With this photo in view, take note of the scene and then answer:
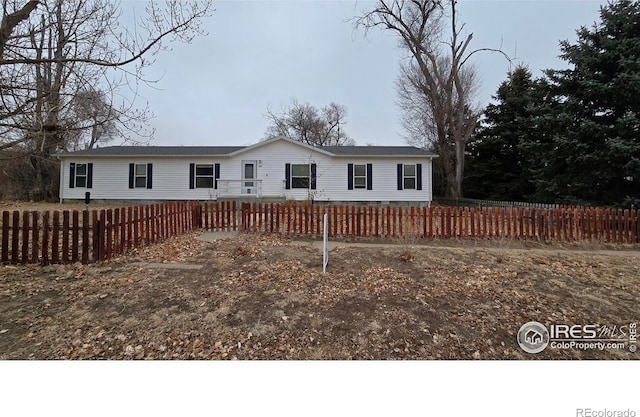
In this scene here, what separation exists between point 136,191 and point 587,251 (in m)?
19.8

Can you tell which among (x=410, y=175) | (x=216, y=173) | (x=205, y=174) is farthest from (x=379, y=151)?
(x=205, y=174)

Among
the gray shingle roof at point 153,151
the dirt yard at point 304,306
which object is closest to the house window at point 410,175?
the gray shingle roof at point 153,151

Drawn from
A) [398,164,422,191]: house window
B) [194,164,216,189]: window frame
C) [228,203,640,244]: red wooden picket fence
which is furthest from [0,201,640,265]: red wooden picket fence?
[398,164,422,191]: house window

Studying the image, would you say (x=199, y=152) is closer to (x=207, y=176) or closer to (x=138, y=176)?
(x=207, y=176)

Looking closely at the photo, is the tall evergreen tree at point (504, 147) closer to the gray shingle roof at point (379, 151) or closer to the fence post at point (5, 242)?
the gray shingle roof at point (379, 151)

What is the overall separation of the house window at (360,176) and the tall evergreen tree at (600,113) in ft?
27.0

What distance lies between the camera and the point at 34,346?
2658mm

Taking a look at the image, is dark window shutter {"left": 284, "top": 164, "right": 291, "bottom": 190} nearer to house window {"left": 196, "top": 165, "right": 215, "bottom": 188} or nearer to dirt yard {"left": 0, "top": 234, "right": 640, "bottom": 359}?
house window {"left": 196, "top": 165, "right": 215, "bottom": 188}

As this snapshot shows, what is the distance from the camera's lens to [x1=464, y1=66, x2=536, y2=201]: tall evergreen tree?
18281 millimetres

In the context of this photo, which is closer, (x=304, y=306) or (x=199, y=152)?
(x=304, y=306)

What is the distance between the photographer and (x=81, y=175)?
16562 millimetres

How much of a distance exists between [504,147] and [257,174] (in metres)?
16.7

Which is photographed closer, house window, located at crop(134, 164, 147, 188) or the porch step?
the porch step

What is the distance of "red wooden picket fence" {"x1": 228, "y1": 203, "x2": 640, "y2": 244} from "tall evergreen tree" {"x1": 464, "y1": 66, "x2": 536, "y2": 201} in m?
11.7
